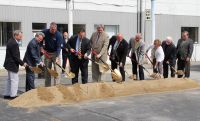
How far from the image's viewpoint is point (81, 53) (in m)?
12.5

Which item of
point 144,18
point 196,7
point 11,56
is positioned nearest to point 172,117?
point 11,56

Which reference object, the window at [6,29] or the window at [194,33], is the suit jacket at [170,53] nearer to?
the window at [6,29]

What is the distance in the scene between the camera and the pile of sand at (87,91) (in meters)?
10.0

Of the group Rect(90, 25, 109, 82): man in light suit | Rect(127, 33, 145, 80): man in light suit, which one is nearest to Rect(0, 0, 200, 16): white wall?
Rect(127, 33, 145, 80): man in light suit

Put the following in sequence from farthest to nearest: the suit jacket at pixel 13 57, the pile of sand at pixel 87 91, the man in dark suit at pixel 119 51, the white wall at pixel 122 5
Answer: the white wall at pixel 122 5 < the man in dark suit at pixel 119 51 < the suit jacket at pixel 13 57 < the pile of sand at pixel 87 91

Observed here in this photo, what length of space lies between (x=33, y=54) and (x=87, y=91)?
1.68 meters

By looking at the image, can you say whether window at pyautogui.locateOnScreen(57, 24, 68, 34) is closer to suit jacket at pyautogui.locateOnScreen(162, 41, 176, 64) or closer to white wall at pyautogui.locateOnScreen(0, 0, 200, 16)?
white wall at pyautogui.locateOnScreen(0, 0, 200, 16)

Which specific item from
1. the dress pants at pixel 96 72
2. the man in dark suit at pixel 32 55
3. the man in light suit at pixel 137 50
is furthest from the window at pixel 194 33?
the man in dark suit at pixel 32 55

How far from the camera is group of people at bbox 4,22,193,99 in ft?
35.2

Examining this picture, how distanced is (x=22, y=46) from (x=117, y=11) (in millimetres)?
6033

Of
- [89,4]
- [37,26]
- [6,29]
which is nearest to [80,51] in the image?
[6,29]

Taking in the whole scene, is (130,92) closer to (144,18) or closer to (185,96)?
(185,96)

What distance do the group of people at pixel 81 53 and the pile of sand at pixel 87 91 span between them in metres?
0.88

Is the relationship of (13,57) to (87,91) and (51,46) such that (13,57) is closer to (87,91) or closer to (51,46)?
(51,46)
